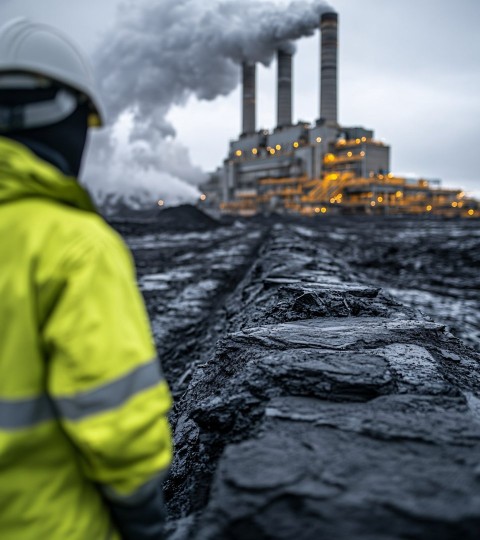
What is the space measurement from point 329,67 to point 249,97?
43.9ft

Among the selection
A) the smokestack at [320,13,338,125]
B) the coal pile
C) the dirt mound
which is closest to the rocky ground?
the coal pile

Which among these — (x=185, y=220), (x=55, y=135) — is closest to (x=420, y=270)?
(x=55, y=135)

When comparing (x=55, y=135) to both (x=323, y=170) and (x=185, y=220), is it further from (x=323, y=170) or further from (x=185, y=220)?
(x=323, y=170)

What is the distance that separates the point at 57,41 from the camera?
117 centimetres

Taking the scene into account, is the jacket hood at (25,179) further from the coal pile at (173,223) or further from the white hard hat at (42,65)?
the coal pile at (173,223)

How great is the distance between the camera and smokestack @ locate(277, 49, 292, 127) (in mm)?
58750

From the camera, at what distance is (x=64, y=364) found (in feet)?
3.30

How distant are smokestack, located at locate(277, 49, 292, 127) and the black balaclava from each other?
62274 mm

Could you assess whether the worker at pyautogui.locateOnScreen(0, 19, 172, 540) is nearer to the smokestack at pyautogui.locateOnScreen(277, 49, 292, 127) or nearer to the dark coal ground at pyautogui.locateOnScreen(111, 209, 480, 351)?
the dark coal ground at pyautogui.locateOnScreen(111, 209, 480, 351)

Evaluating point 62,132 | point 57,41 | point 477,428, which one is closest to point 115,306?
point 62,132

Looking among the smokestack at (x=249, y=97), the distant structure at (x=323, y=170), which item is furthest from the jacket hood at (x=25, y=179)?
the smokestack at (x=249, y=97)

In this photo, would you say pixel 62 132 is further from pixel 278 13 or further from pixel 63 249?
pixel 278 13

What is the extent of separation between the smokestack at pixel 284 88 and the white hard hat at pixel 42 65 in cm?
6227

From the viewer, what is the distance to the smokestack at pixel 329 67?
180 ft
